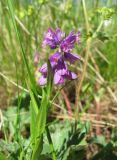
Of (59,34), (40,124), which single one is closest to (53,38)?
(59,34)

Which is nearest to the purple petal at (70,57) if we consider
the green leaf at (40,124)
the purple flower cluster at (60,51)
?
the purple flower cluster at (60,51)

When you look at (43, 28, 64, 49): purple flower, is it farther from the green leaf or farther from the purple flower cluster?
the green leaf

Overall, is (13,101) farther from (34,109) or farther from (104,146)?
(34,109)

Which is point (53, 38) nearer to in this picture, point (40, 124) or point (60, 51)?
point (60, 51)

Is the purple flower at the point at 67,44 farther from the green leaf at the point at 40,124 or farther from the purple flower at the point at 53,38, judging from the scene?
the green leaf at the point at 40,124

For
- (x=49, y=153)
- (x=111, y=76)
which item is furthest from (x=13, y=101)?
(x=49, y=153)

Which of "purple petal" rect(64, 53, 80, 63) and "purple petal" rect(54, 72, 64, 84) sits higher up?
"purple petal" rect(64, 53, 80, 63)

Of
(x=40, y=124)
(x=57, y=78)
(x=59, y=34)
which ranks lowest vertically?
(x=40, y=124)

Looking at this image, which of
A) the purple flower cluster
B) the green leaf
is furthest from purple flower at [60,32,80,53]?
the green leaf
